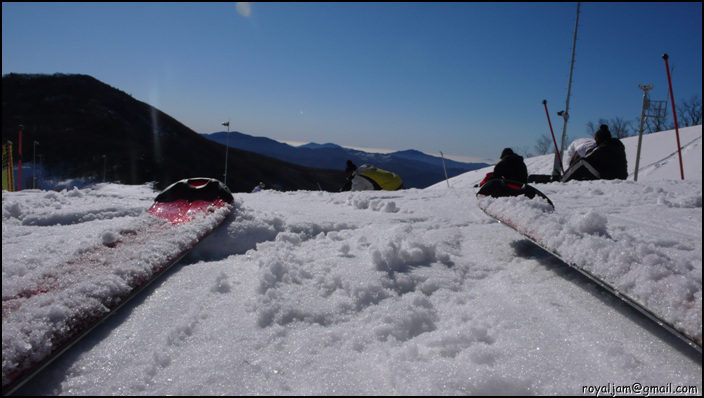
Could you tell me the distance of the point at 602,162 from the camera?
274 inches

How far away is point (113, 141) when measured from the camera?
66375mm

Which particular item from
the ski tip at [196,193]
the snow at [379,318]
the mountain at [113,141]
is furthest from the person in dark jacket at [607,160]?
the mountain at [113,141]

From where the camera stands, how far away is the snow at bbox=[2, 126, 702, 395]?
121cm

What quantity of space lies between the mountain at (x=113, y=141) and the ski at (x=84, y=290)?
5847cm

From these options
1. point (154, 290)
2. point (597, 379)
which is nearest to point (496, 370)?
point (597, 379)

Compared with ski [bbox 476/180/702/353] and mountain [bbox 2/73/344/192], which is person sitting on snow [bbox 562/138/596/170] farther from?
mountain [bbox 2/73/344/192]

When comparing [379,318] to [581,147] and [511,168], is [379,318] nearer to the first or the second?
[511,168]

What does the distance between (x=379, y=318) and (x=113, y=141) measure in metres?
78.9

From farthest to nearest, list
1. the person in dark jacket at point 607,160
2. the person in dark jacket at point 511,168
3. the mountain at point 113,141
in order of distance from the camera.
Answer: the mountain at point 113,141 → the person in dark jacket at point 607,160 → the person in dark jacket at point 511,168

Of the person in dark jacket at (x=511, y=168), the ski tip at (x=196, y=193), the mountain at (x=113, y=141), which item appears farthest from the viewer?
the mountain at (x=113, y=141)

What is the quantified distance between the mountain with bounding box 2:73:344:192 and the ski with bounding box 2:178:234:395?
58.5 m

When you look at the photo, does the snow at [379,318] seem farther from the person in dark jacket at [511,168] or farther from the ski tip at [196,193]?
the person in dark jacket at [511,168]

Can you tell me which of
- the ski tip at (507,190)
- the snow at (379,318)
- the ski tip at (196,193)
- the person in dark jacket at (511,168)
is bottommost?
the snow at (379,318)

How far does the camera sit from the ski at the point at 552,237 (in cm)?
128
